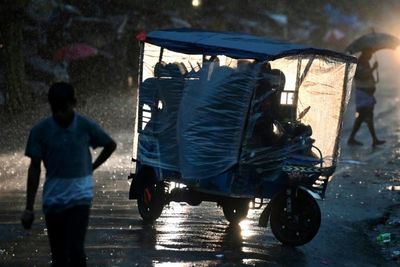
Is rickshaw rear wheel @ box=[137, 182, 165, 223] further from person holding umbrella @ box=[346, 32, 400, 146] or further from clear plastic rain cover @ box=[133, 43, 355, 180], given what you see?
person holding umbrella @ box=[346, 32, 400, 146]

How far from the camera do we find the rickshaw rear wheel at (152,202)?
9.25 metres

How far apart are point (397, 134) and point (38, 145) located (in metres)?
14.6

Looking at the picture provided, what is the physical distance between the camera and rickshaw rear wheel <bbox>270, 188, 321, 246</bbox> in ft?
26.7

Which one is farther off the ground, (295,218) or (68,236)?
(68,236)

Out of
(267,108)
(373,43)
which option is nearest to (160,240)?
(267,108)

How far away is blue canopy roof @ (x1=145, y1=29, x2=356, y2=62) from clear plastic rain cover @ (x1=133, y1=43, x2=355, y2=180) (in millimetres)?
123

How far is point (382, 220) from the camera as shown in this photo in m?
10.2

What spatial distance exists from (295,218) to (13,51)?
13.2 m

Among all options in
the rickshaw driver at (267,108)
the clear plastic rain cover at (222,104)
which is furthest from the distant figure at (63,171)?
the rickshaw driver at (267,108)

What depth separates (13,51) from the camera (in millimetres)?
19969

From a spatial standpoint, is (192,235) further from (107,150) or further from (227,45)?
(107,150)

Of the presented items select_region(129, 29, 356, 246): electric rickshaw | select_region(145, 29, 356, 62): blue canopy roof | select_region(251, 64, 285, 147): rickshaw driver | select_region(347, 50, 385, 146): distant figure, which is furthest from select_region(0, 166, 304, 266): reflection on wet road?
select_region(347, 50, 385, 146): distant figure

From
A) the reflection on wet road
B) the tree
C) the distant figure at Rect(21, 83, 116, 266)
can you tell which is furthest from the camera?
the tree

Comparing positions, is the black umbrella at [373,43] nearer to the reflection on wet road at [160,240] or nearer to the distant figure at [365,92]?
the distant figure at [365,92]
